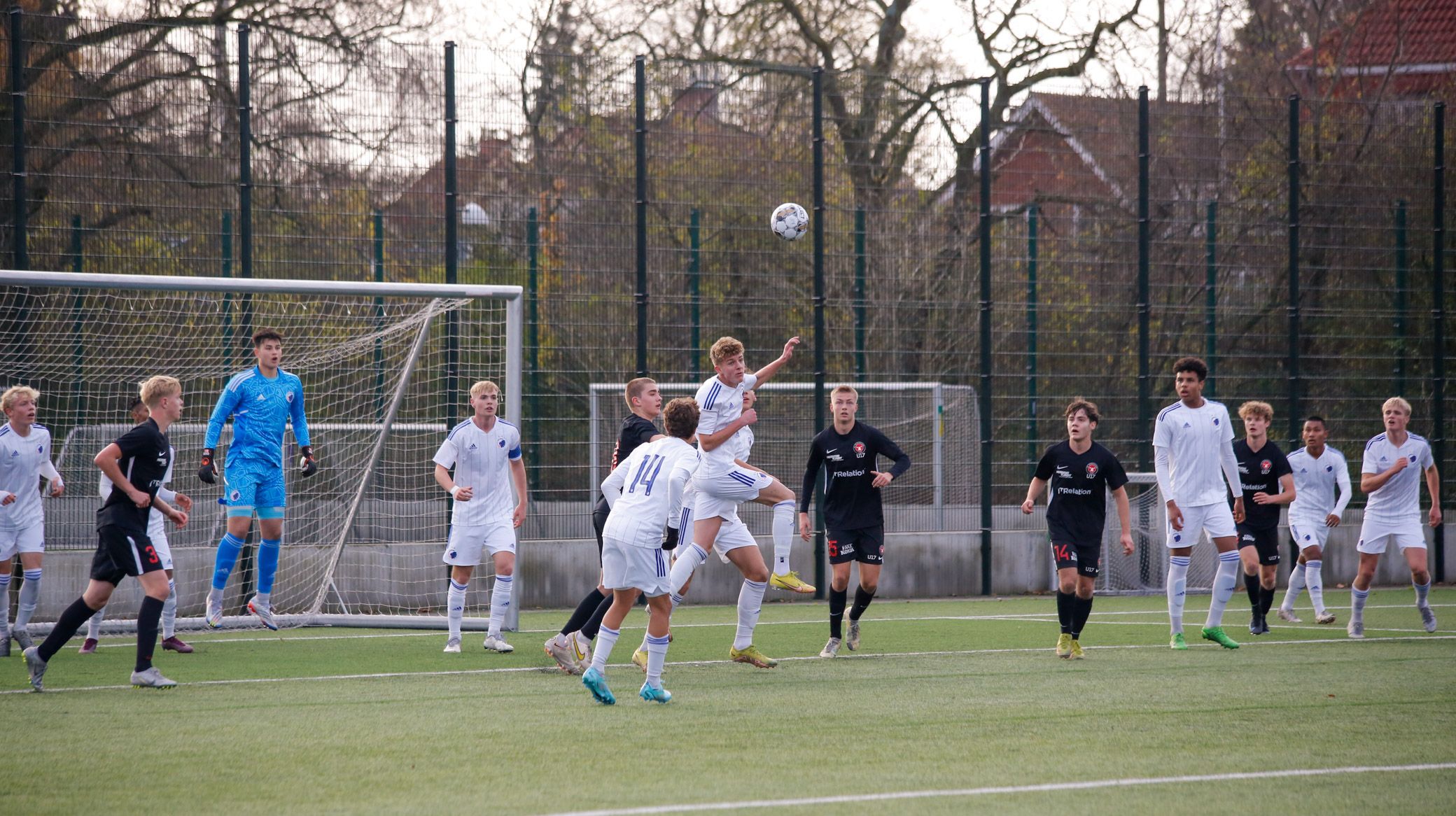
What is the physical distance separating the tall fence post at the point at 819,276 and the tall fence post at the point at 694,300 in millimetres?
1410

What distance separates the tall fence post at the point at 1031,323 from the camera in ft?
55.1

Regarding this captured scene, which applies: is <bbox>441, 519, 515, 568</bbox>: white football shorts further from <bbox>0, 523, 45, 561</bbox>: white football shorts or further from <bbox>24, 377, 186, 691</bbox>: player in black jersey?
<bbox>0, 523, 45, 561</bbox>: white football shorts

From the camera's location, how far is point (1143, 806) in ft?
17.4

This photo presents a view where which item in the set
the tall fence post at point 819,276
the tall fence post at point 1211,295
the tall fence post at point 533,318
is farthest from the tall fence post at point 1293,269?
the tall fence post at point 533,318

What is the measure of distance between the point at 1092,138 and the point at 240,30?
10365 mm

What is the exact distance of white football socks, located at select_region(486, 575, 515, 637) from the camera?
35.0ft

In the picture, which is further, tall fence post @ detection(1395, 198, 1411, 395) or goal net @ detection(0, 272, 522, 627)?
tall fence post @ detection(1395, 198, 1411, 395)

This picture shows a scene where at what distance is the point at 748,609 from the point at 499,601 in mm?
2286

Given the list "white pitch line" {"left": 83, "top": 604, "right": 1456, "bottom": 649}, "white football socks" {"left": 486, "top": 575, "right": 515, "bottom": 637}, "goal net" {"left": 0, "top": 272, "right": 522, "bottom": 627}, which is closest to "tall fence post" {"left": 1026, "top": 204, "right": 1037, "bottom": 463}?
"white pitch line" {"left": 83, "top": 604, "right": 1456, "bottom": 649}

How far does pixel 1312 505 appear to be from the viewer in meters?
13.8

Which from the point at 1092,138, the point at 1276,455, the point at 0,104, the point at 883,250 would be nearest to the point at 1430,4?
the point at 1092,138

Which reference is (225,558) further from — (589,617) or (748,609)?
(748,609)

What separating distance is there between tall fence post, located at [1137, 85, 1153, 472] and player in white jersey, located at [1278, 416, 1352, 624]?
2880 millimetres

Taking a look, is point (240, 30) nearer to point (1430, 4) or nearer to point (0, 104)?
point (0, 104)
